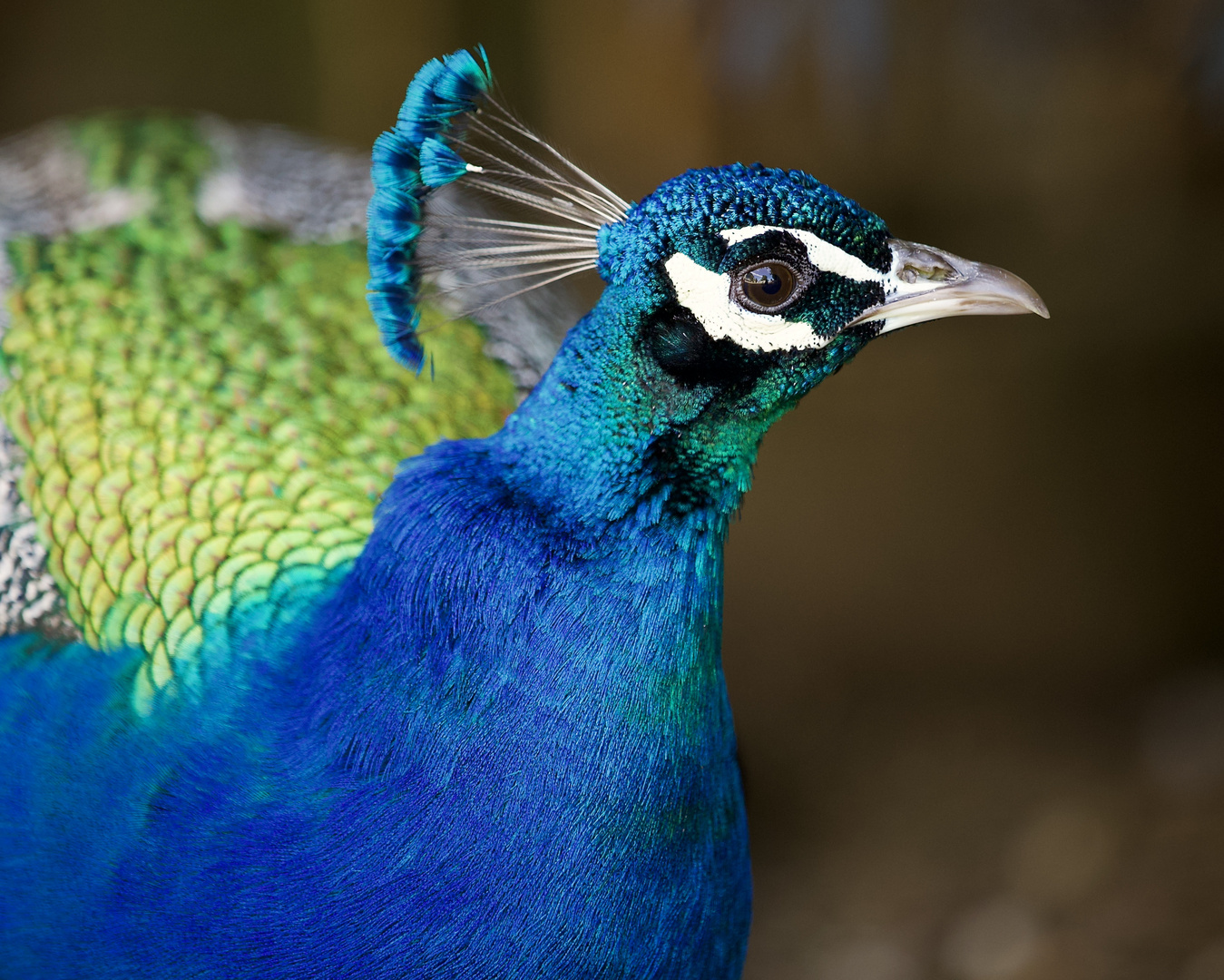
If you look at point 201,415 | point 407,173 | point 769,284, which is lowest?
point 769,284

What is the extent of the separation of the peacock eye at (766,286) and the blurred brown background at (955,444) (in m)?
1.61

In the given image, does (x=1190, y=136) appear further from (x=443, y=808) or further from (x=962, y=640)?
(x=443, y=808)

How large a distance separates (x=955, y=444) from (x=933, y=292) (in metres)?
1.78

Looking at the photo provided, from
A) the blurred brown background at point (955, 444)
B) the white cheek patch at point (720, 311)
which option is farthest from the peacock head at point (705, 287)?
the blurred brown background at point (955, 444)

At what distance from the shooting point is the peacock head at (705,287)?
3.36 feet

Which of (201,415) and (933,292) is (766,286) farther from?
(201,415)

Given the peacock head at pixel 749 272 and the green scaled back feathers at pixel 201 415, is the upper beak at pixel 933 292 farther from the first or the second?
the green scaled back feathers at pixel 201 415

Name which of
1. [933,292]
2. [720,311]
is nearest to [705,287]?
[720,311]

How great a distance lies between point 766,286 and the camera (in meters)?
1.03

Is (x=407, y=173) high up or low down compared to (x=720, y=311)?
up

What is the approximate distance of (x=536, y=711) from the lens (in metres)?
1.07

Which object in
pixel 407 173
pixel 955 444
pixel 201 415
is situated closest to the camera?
pixel 407 173

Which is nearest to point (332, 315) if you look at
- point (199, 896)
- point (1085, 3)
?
point (199, 896)

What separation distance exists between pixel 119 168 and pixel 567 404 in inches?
48.7
